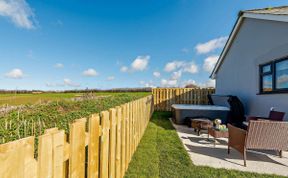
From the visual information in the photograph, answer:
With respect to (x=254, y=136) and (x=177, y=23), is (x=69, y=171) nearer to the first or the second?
(x=254, y=136)

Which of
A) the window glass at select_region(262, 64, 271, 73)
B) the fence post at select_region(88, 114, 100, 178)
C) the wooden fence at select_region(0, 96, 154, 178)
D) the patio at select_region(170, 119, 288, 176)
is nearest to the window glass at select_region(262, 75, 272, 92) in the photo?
the window glass at select_region(262, 64, 271, 73)

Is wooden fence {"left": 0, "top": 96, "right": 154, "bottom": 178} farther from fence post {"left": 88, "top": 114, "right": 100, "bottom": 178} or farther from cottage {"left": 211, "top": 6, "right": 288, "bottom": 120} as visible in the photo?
cottage {"left": 211, "top": 6, "right": 288, "bottom": 120}

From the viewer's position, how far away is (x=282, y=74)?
5.93 m

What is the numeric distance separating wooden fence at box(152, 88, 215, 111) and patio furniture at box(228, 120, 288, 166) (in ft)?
34.2

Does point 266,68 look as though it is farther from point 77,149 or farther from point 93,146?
point 77,149

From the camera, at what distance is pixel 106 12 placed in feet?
38.9

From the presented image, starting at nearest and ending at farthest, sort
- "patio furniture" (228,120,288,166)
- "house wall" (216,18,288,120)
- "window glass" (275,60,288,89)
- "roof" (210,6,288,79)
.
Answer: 1. "patio furniture" (228,120,288,166)
2. "window glass" (275,60,288,89)
3. "roof" (210,6,288,79)
4. "house wall" (216,18,288,120)

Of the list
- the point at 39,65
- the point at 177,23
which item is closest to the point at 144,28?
the point at 177,23

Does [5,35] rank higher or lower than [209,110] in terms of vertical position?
higher

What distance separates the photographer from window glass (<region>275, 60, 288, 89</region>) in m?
5.74

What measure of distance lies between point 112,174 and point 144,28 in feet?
45.2

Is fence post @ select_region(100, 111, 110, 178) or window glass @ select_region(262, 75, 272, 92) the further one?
window glass @ select_region(262, 75, 272, 92)

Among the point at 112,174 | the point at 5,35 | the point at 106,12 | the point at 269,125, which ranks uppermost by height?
the point at 106,12

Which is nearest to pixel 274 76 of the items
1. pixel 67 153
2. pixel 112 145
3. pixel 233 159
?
pixel 233 159
